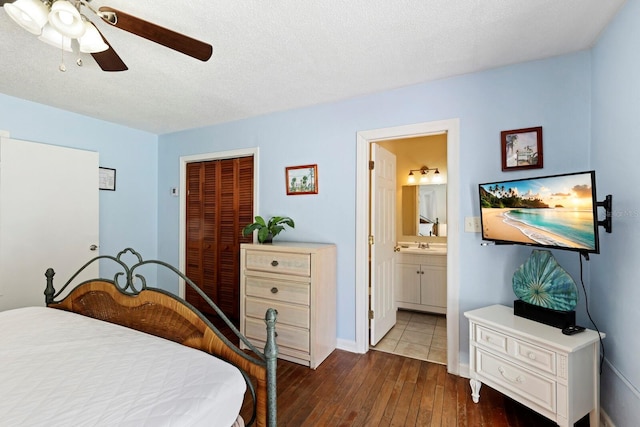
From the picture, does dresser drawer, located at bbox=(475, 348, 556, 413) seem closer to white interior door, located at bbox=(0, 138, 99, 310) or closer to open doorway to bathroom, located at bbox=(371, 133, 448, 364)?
open doorway to bathroom, located at bbox=(371, 133, 448, 364)

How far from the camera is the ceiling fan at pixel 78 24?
47.8 inches

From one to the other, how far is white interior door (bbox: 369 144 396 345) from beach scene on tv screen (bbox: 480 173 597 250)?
965 mm

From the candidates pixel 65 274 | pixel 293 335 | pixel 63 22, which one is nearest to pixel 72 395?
pixel 63 22

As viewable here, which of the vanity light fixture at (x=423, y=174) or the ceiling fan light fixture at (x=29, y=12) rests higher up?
the ceiling fan light fixture at (x=29, y=12)

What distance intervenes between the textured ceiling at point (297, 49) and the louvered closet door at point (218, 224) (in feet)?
2.79

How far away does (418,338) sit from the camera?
2879 mm

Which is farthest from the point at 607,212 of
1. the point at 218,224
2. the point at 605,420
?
the point at 218,224

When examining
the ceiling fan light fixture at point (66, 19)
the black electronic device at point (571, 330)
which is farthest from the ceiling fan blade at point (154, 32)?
the black electronic device at point (571, 330)

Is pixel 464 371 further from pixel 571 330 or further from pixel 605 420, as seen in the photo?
pixel 571 330

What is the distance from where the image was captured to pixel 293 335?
2422 mm

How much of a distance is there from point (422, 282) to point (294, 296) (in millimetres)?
1831

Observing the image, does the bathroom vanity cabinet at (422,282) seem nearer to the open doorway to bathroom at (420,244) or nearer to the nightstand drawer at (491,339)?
the open doorway to bathroom at (420,244)

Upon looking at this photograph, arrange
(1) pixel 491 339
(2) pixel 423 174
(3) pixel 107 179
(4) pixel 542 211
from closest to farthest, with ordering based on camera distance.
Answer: (4) pixel 542 211 < (1) pixel 491 339 < (3) pixel 107 179 < (2) pixel 423 174

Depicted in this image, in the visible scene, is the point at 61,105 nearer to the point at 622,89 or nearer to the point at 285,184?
the point at 285,184
